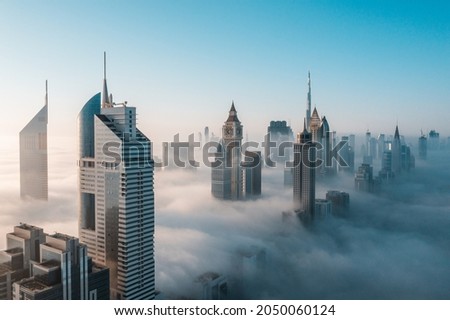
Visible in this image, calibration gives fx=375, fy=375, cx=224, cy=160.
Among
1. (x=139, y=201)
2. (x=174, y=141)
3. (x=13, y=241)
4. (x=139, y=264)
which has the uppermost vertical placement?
(x=174, y=141)

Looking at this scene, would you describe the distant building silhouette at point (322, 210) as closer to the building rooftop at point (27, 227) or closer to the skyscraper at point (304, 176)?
the skyscraper at point (304, 176)

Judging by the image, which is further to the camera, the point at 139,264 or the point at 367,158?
the point at 367,158

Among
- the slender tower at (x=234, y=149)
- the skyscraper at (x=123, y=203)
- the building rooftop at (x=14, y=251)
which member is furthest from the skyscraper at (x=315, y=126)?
the building rooftop at (x=14, y=251)

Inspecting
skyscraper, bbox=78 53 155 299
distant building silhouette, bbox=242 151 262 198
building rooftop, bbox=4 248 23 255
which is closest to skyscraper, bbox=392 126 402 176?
distant building silhouette, bbox=242 151 262 198

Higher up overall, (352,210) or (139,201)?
(139,201)

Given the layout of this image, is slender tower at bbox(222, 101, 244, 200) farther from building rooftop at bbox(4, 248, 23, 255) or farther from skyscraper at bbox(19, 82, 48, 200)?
building rooftop at bbox(4, 248, 23, 255)
